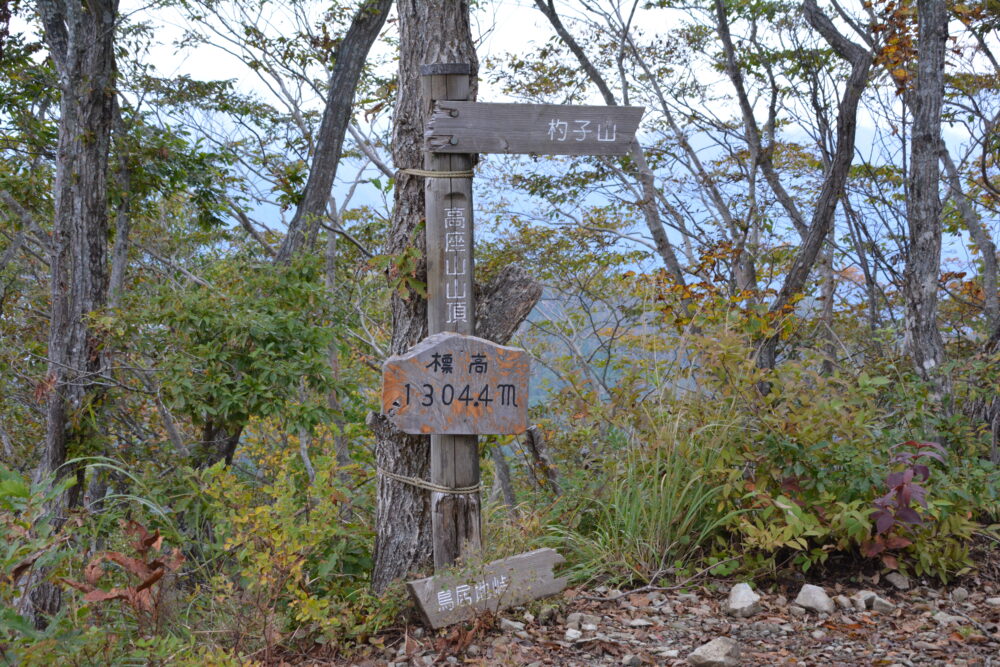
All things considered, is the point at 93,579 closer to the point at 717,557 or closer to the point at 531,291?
the point at 531,291

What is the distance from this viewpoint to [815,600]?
331cm

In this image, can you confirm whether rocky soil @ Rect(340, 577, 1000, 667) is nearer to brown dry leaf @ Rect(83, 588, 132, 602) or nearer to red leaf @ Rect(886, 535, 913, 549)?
red leaf @ Rect(886, 535, 913, 549)

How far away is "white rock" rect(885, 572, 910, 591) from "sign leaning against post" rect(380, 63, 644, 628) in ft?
5.18

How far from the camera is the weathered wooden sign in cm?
322

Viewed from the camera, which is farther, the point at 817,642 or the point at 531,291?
the point at 531,291

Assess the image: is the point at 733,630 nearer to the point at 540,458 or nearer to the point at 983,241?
the point at 540,458

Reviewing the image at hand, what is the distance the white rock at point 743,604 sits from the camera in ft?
10.7

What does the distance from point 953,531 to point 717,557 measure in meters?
1.01

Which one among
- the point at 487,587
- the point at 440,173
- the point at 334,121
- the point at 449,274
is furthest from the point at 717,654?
the point at 334,121

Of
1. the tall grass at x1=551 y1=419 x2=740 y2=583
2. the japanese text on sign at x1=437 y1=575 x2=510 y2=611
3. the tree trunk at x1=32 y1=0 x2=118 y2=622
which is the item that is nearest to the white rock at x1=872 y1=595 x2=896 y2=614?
the tall grass at x1=551 y1=419 x2=740 y2=583

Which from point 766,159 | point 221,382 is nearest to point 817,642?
point 221,382

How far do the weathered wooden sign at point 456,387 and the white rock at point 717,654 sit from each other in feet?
3.43

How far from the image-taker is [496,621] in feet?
10.8

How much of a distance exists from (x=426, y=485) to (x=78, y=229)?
4.30 m
